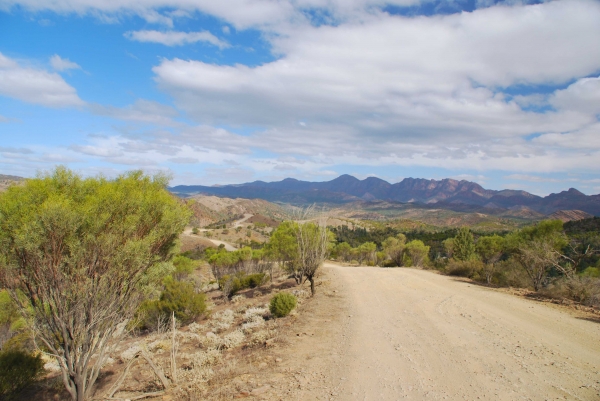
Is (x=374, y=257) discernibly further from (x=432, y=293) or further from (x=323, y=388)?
(x=323, y=388)

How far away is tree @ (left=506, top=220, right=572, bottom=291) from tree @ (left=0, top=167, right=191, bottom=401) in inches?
706

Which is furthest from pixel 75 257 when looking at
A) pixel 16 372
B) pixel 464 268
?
pixel 464 268

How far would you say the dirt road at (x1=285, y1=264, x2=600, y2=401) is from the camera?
22.3 feet

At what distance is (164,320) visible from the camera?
1792 cm

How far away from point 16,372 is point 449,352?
12.8m

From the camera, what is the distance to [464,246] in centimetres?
2938

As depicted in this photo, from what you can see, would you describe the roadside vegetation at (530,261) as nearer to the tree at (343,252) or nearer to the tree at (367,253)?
the tree at (367,253)

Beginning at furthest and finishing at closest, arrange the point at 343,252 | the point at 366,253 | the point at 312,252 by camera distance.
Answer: the point at 343,252 < the point at 366,253 < the point at 312,252

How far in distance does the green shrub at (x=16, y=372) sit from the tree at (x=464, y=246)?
29000 mm

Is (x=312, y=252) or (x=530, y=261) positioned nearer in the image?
(x=312, y=252)

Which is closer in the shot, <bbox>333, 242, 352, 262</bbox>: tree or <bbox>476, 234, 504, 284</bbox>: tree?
<bbox>476, 234, 504, 284</bbox>: tree

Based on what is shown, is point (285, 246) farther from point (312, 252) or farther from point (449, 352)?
point (449, 352)

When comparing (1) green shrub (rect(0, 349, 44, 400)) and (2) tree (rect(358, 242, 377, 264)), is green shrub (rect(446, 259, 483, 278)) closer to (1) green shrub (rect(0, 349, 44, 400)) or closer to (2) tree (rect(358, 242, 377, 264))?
(2) tree (rect(358, 242, 377, 264))

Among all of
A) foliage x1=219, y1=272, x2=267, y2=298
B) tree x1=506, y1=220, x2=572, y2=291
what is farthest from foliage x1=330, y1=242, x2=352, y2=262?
tree x1=506, y1=220, x2=572, y2=291
